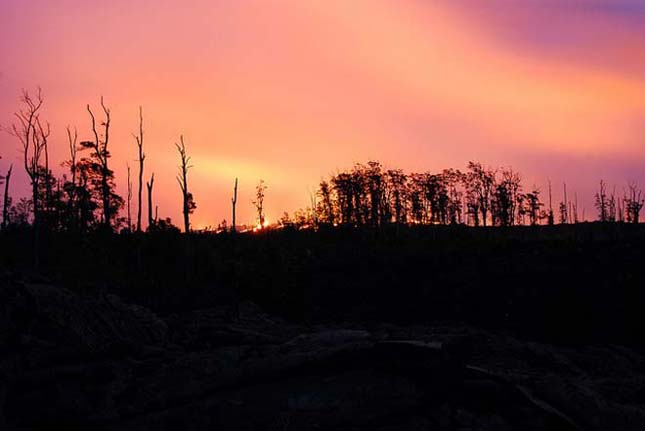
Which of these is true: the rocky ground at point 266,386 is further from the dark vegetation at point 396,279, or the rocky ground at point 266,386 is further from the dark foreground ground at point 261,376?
the dark vegetation at point 396,279

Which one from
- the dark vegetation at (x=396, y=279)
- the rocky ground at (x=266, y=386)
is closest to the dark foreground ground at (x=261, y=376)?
the rocky ground at (x=266, y=386)

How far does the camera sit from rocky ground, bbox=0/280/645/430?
24.2 ft

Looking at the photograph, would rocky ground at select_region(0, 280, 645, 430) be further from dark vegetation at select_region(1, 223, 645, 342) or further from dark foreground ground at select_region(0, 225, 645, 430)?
dark vegetation at select_region(1, 223, 645, 342)

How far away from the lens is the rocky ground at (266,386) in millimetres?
7379

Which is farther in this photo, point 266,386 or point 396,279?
Result: point 396,279

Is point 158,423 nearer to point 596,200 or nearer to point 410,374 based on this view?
point 410,374

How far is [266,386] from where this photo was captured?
8070 millimetres

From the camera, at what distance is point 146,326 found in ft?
36.7

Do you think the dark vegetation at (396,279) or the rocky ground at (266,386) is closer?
the rocky ground at (266,386)

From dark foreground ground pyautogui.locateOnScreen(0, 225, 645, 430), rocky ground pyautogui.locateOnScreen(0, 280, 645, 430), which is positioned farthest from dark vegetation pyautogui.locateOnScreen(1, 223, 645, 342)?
rocky ground pyautogui.locateOnScreen(0, 280, 645, 430)

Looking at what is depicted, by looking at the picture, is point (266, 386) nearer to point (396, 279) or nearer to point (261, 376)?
point (261, 376)

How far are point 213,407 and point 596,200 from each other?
289ft

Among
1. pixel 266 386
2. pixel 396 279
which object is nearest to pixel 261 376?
pixel 266 386

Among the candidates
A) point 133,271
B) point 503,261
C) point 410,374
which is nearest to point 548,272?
point 503,261
